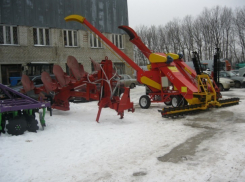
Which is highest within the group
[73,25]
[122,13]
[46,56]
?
[122,13]

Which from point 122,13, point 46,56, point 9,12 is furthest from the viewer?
point 122,13

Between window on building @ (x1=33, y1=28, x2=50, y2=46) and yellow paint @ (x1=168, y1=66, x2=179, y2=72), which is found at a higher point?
window on building @ (x1=33, y1=28, x2=50, y2=46)

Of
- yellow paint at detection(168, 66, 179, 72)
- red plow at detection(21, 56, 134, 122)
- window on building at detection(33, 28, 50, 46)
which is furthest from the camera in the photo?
window on building at detection(33, 28, 50, 46)

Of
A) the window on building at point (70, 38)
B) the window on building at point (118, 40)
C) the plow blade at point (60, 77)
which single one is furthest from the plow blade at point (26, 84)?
the window on building at point (118, 40)

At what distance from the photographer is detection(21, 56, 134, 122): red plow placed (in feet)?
31.8

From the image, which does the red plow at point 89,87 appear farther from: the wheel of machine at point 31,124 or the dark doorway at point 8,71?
the dark doorway at point 8,71

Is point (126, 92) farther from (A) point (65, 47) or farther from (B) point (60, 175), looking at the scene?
(A) point (65, 47)

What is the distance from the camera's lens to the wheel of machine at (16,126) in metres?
7.20

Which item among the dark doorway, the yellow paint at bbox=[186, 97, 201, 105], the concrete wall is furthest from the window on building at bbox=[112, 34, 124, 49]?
the yellow paint at bbox=[186, 97, 201, 105]

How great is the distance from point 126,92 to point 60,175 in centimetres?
508

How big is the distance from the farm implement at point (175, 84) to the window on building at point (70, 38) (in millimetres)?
16070

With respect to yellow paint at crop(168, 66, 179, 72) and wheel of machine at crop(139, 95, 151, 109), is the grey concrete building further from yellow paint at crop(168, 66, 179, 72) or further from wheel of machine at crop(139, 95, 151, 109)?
yellow paint at crop(168, 66, 179, 72)

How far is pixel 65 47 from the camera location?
2856cm

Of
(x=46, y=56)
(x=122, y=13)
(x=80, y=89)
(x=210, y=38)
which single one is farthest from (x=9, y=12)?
(x=210, y=38)
